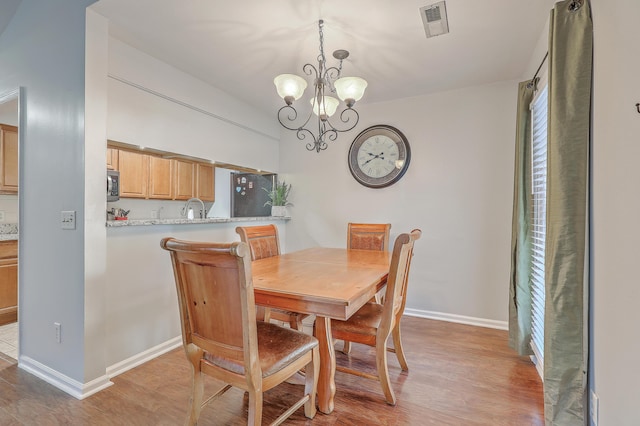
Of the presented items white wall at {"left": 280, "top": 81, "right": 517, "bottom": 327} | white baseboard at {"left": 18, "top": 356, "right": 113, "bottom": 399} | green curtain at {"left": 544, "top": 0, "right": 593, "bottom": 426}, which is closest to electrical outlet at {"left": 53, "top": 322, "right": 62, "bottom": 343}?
white baseboard at {"left": 18, "top": 356, "right": 113, "bottom": 399}

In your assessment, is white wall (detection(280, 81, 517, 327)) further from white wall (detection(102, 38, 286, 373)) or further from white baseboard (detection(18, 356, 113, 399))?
white baseboard (detection(18, 356, 113, 399))

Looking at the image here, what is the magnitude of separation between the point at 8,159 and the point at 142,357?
113 inches

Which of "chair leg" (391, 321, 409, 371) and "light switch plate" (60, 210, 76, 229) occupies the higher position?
"light switch plate" (60, 210, 76, 229)

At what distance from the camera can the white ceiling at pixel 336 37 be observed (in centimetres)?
201

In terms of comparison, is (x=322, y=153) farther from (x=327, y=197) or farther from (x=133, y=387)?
(x=133, y=387)

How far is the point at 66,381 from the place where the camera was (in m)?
2.11

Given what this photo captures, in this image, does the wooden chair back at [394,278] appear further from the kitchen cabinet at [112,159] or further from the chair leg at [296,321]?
the kitchen cabinet at [112,159]

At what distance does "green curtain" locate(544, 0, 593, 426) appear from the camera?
1.44 metres

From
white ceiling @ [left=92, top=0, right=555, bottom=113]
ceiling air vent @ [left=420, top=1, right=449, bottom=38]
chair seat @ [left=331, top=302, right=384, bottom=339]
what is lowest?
chair seat @ [left=331, top=302, right=384, bottom=339]

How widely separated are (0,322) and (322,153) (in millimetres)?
3930

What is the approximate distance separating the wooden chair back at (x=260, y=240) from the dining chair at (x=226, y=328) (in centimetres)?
105

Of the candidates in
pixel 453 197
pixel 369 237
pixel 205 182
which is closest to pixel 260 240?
pixel 369 237

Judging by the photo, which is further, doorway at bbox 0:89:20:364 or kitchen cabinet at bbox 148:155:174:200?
kitchen cabinet at bbox 148:155:174:200
